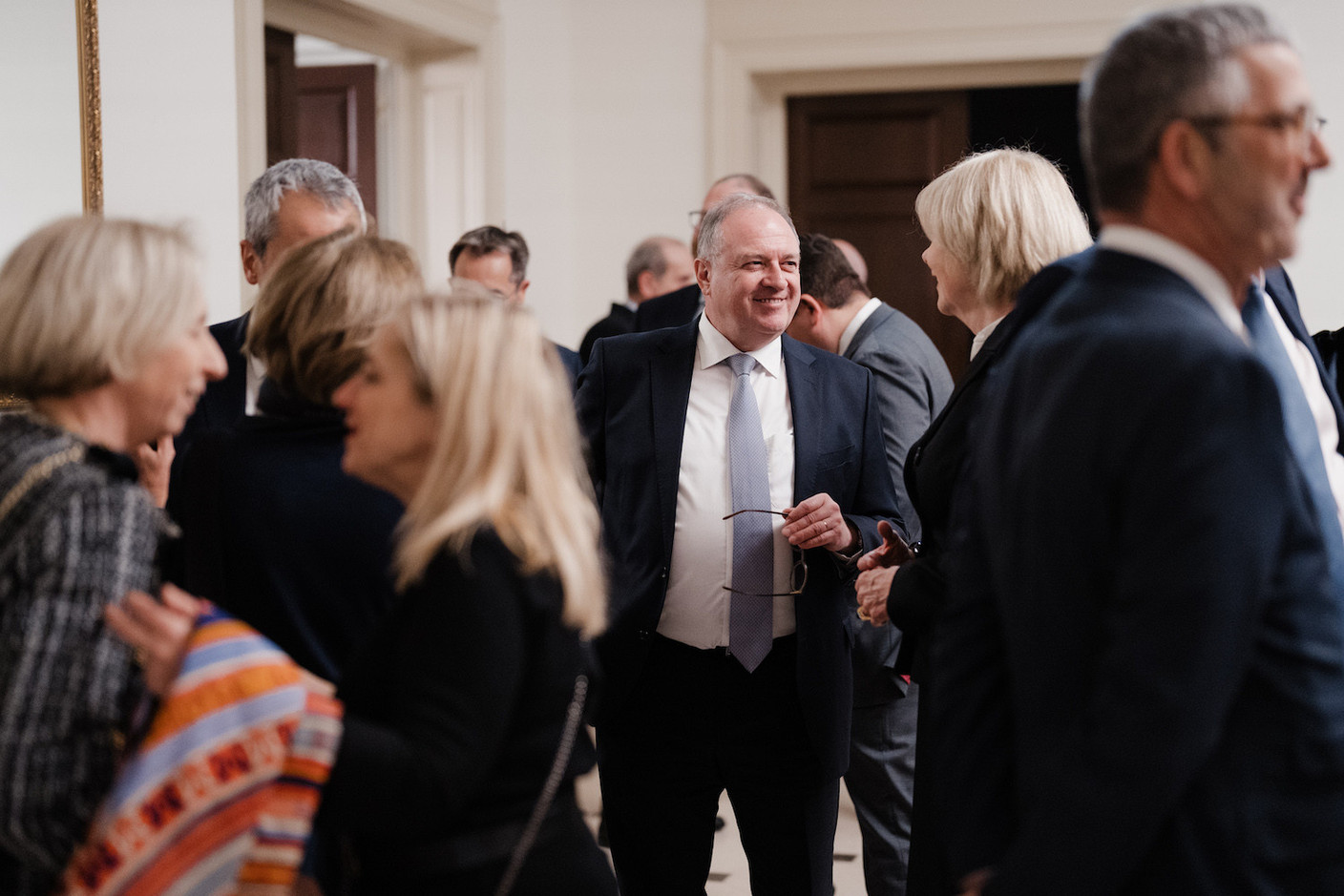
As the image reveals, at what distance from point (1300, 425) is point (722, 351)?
1.20m

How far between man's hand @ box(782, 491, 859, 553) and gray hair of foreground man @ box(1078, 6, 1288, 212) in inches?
46.4

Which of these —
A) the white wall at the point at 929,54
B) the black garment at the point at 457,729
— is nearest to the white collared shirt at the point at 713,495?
the black garment at the point at 457,729

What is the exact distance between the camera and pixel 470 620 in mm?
1238

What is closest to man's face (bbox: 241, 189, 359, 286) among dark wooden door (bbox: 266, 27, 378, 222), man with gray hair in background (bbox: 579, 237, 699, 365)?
man with gray hair in background (bbox: 579, 237, 699, 365)

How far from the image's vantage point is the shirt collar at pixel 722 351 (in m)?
2.53

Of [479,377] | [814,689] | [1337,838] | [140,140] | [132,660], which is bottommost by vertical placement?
[814,689]

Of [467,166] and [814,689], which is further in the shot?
[467,166]

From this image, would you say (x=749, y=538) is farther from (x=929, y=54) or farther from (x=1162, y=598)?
(x=929, y=54)

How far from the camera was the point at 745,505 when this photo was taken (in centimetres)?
240

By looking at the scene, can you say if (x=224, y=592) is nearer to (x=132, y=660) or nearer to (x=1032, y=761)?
(x=132, y=660)

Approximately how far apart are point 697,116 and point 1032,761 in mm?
5202

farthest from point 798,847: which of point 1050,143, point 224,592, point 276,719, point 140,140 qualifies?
point 1050,143

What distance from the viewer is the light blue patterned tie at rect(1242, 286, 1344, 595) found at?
1.41 m

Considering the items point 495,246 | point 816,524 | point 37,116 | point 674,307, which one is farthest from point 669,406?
point 495,246
